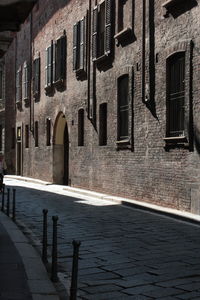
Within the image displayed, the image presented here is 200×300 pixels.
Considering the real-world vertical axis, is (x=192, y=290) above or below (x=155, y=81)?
below

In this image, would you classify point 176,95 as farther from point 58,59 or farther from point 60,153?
point 60,153

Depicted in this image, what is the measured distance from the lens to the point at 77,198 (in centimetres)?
1781

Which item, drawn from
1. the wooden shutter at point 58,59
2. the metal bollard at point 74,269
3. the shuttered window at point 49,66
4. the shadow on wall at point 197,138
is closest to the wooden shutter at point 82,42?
the wooden shutter at point 58,59

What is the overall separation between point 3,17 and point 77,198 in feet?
36.6

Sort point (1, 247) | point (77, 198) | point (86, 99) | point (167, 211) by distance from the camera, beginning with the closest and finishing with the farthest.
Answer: point (1, 247), point (167, 211), point (77, 198), point (86, 99)

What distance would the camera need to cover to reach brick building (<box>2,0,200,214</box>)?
508 inches

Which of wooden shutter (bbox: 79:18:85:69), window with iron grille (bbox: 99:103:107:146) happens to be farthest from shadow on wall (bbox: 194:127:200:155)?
wooden shutter (bbox: 79:18:85:69)

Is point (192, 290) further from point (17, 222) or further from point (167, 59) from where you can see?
point (167, 59)

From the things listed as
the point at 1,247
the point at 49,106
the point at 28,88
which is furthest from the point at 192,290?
the point at 28,88

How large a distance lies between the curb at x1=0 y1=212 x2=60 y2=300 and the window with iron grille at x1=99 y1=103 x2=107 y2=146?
930 centimetres

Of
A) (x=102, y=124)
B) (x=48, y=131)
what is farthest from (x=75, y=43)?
(x=48, y=131)

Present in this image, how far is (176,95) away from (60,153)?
40.4 feet

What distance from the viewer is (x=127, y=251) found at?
7.95 metres

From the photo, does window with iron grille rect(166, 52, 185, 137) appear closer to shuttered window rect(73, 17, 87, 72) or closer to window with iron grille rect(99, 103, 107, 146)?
window with iron grille rect(99, 103, 107, 146)
